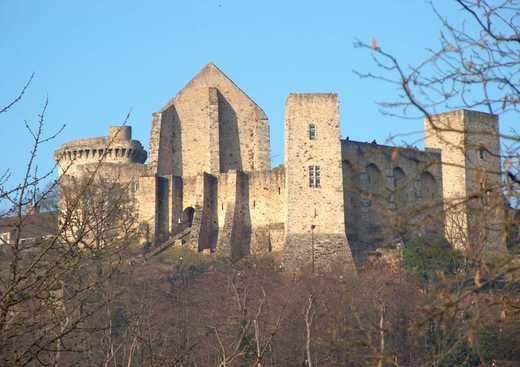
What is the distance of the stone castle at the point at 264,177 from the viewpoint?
48562 millimetres

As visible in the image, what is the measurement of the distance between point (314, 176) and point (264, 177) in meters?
3.98

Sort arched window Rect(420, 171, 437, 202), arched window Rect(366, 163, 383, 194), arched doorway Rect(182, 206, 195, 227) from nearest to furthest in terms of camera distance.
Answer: arched window Rect(366, 163, 383, 194) → arched window Rect(420, 171, 437, 202) → arched doorway Rect(182, 206, 195, 227)

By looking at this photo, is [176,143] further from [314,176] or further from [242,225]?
[314,176]

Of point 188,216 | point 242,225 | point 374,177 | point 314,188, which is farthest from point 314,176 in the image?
point 188,216

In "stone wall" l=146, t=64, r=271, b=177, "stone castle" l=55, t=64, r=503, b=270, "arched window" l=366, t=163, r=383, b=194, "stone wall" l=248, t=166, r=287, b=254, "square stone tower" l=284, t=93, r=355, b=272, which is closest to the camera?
"square stone tower" l=284, t=93, r=355, b=272

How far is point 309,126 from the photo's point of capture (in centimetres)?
4962

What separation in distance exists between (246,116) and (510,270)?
51.5 metres

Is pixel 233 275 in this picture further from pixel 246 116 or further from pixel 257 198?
pixel 246 116

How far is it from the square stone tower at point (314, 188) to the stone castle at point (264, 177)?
5 cm

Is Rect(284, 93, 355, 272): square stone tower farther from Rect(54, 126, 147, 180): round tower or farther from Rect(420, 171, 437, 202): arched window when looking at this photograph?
Rect(54, 126, 147, 180): round tower

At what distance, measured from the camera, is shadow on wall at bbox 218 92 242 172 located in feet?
188

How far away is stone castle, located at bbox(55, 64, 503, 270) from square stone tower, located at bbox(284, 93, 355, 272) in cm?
5

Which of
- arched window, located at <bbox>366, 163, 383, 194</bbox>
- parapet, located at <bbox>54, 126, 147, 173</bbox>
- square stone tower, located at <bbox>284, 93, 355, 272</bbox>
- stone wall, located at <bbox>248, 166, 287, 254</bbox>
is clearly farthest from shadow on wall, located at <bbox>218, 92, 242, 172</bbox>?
parapet, located at <bbox>54, 126, 147, 173</bbox>

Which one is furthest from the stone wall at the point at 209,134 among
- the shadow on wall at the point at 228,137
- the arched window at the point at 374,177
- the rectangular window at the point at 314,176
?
the rectangular window at the point at 314,176
